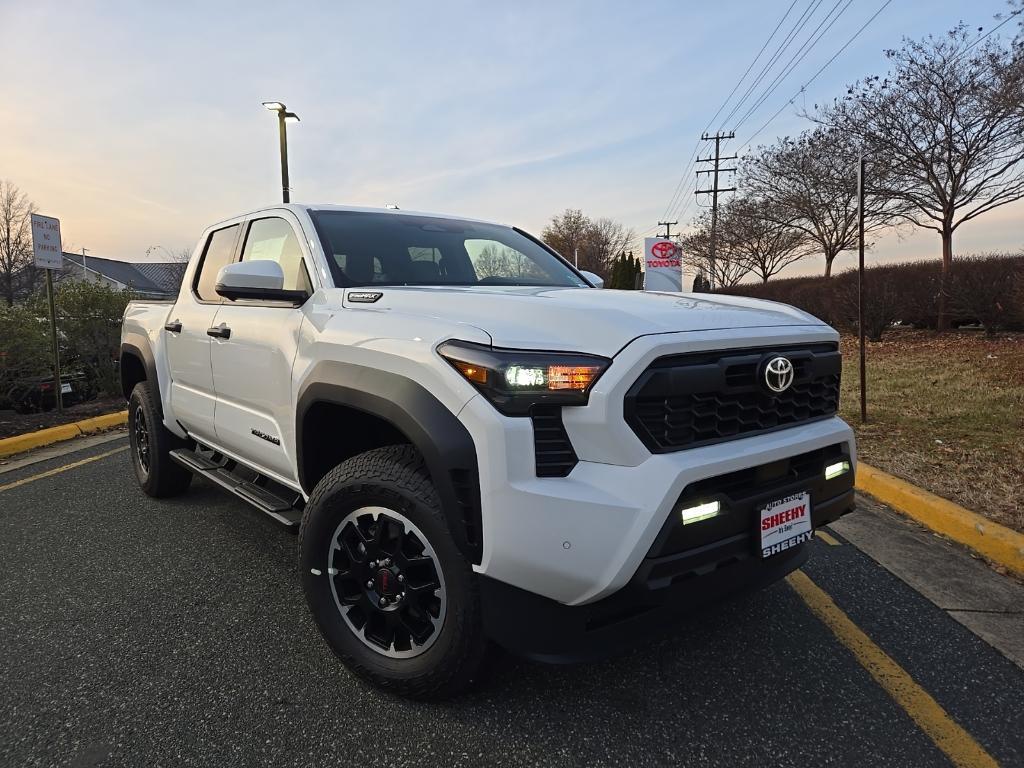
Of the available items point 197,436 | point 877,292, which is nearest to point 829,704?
point 197,436

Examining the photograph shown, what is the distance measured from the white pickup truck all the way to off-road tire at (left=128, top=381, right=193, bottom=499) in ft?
5.82

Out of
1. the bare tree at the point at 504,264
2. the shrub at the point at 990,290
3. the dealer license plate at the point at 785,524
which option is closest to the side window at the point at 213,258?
the bare tree at the point at 504,264

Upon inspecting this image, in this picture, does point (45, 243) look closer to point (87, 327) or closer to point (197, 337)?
point (87, 327)

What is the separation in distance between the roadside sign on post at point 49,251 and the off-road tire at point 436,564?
6.80 metres

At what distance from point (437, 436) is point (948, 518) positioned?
329cm

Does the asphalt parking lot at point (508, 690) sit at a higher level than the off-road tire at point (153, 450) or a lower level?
lower

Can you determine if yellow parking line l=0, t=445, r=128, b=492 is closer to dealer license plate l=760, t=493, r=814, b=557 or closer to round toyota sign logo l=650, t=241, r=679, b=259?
dealer license plate l=760, t=493, r=814, b=557

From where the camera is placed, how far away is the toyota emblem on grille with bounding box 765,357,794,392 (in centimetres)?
209

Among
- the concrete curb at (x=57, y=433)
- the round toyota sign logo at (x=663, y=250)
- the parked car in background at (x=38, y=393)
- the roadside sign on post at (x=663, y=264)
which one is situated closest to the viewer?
the concrete curb at (x=57, y=433)

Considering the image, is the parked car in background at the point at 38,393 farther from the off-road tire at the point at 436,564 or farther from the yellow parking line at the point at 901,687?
the yellow parking line at the point at 901,687

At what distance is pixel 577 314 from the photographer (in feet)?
6.34

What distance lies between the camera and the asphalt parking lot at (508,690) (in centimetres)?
196

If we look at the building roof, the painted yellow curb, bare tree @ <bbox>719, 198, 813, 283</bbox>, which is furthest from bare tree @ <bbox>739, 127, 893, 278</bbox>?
the building roof

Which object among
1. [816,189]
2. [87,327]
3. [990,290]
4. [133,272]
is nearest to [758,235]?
[816,189]
